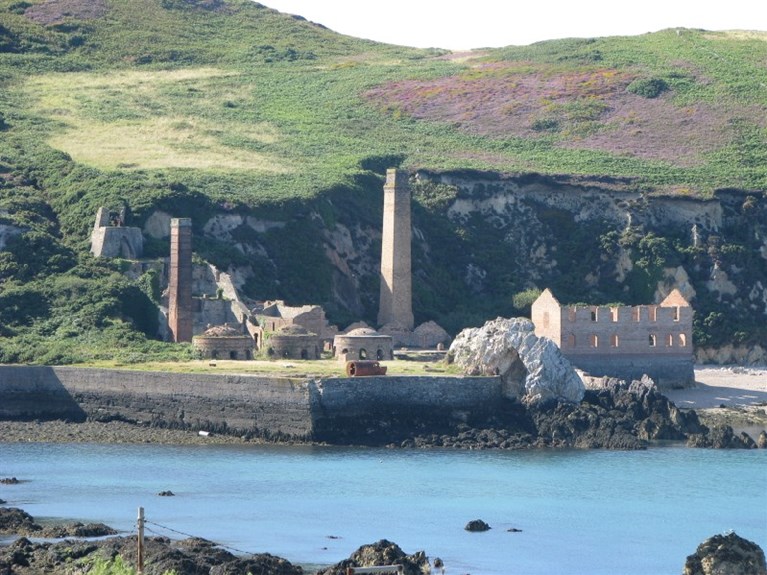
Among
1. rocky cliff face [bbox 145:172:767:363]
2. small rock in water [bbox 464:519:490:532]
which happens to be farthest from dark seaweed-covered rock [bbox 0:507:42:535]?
rocky cliff face [bbox 145:172:767:363]

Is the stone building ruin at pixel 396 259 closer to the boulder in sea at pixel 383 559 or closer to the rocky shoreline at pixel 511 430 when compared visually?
the rocky shoreline at pixel 511 430

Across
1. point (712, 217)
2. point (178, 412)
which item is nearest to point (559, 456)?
point (178, 412)

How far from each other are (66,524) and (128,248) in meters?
44.8

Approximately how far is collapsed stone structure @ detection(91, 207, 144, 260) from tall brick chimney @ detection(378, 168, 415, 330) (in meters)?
11.2

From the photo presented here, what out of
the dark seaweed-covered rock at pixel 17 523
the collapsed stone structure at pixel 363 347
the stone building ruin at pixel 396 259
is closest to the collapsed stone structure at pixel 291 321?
the collapsed stone structure at pixel 363 347

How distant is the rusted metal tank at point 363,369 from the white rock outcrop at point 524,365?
3.56 metres

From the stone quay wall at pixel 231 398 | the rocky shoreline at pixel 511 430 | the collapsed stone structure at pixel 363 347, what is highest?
the collapsed stone structure at pixel 363 347

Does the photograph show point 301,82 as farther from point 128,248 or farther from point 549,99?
point 128,248

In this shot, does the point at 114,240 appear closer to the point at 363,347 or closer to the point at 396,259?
the point at 396,259

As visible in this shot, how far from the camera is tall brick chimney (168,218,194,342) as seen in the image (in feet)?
314

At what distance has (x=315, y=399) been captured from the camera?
8062 cm

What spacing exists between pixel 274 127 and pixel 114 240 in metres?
34.8

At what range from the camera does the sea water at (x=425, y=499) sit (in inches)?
2378

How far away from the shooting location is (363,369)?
8262 cm
